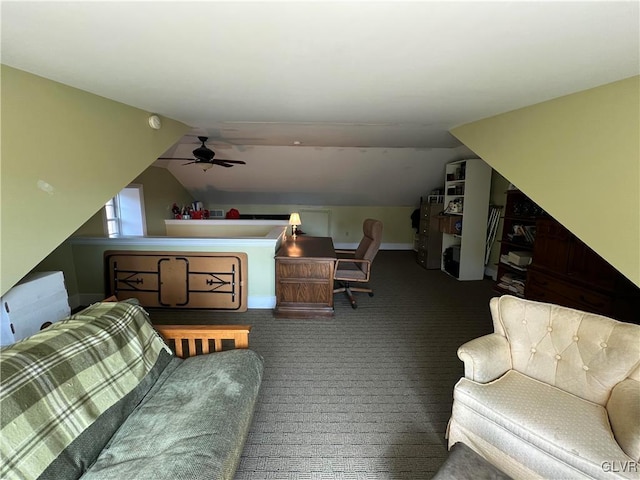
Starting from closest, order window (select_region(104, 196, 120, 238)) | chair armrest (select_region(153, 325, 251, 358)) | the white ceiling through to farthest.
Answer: the white ceiling
chair armrest (select_region(153, 325, 251, 358))
window (select_region(104, 196, 120, 238))

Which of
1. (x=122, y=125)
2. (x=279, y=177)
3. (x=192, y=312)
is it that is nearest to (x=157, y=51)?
(x=122, y=125)

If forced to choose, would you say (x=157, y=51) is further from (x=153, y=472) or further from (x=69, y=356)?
(x=153, y=472)

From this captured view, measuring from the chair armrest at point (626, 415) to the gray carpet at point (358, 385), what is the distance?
0.82 m

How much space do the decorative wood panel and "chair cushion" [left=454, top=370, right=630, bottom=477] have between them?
2682mm

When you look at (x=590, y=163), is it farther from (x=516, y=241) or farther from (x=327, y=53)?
(x=516, y=241)

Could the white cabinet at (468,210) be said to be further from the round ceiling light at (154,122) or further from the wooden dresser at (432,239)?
the round ceiling light at (154,122)

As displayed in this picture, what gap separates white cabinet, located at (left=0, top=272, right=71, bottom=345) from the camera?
1.99 metres

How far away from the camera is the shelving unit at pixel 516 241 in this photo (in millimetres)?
3795

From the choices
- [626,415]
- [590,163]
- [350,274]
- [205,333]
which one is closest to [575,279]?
[590,163]

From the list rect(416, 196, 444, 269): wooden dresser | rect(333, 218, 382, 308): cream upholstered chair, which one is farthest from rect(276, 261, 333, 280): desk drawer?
rect(416, 196, 444, 269): wooden dresser

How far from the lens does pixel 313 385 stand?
227 centimetres

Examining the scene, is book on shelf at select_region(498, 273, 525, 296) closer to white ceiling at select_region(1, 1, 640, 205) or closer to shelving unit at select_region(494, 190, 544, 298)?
shelving unit at select_region(494, 190, 544, 298)

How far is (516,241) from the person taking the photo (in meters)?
4.02

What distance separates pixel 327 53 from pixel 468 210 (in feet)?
13.3
